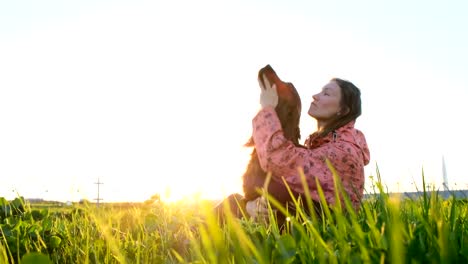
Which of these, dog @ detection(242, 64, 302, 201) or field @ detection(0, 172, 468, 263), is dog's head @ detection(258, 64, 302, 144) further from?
field @ detection(0, 172, 468, 263)

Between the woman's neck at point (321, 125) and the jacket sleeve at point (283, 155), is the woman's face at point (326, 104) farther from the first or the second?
the jacket sleeve at point (283, 155)

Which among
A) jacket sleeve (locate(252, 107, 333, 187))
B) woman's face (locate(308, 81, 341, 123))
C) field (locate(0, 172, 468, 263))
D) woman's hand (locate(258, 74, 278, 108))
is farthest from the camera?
woman's face (locate(308, 81, 341, 123))

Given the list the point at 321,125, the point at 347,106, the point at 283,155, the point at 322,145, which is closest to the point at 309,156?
the point at 283,155

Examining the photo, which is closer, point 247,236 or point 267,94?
point 247,236

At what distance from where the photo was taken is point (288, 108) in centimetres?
462

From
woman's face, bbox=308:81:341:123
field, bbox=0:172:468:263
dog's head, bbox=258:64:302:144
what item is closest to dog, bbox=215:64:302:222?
dog's head, bbox=258:64:302:144

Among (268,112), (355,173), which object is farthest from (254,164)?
(355,173)

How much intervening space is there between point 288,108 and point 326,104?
0.31 m

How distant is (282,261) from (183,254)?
122 cm

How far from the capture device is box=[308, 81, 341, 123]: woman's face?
4500 millimetres

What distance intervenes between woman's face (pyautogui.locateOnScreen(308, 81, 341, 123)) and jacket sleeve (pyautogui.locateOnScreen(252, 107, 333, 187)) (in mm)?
390

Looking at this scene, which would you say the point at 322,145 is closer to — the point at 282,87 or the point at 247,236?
the point at 282,87

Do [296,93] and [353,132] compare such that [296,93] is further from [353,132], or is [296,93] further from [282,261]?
[282,261]

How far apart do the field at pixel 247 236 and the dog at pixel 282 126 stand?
0.97 meters
